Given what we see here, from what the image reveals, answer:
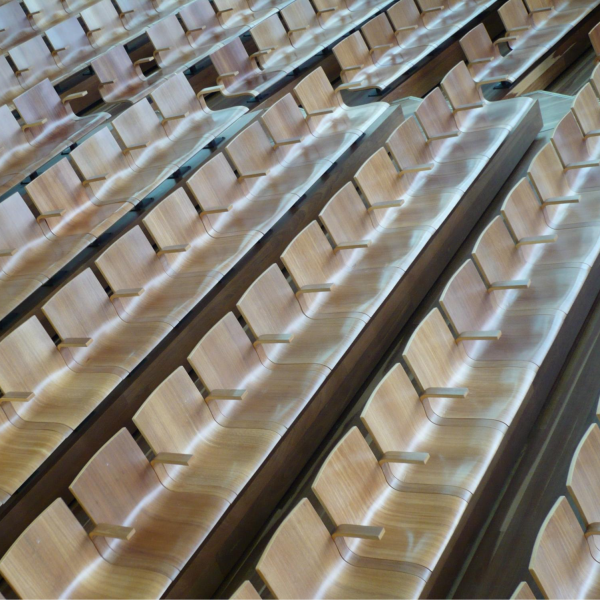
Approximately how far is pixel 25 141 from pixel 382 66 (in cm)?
53

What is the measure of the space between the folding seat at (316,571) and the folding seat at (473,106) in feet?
2.07

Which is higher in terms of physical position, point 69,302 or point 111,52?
point 111,52

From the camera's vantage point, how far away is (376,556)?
50 centimetres

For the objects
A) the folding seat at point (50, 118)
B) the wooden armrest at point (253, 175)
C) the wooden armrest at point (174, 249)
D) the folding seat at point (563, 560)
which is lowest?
the folding seat at point (563, 560)

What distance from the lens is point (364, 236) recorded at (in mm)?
787

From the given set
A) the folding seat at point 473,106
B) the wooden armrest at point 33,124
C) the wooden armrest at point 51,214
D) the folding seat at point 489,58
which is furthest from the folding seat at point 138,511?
the folding seat at point 489,58

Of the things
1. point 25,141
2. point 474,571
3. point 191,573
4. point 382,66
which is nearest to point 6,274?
point 25,141

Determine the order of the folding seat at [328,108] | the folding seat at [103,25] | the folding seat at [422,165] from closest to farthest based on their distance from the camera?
the folding seat at [422,165]
the folding seat at [328,108]
the folding seat at [103,25]

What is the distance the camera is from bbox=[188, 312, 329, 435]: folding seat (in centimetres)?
59

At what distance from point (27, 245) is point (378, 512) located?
1.57 ft

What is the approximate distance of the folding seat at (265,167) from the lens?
840 millimetres

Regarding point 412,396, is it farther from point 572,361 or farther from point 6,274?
point 6,274

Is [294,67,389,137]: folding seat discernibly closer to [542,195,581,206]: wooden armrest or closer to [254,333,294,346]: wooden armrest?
[542,195,581,206]: wooden armrest

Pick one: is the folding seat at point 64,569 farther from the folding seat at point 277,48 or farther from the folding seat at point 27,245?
the folding seat at point 277,48
